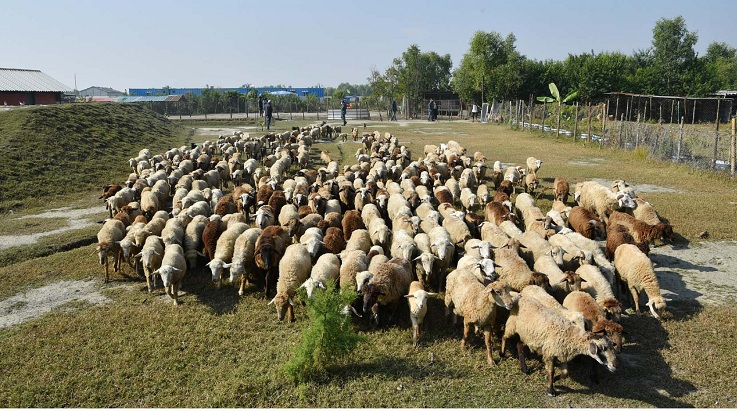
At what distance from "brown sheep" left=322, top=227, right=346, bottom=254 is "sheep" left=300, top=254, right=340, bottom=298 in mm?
793

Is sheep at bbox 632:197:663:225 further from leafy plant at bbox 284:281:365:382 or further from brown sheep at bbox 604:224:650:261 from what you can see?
leafy plant at bbox 284:281:365:382

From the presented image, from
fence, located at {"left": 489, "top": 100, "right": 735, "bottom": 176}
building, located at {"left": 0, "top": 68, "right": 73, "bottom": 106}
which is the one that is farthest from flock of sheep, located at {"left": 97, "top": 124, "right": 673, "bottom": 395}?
building, located at {"left": 0, "top": 68, "right": 73, "bottom": 106}

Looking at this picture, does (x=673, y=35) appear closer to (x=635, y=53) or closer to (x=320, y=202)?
(x=635, y=53)

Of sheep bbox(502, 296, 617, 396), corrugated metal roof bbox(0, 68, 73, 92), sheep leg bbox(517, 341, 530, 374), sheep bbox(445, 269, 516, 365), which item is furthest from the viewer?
corrugated metal roof bbox(0, 68, 73, 92)

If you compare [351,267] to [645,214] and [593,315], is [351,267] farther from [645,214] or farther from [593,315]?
[645,214]

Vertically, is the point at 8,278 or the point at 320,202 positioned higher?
the point at 320,202

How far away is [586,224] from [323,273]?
6447 millimetres

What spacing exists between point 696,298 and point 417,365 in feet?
18.5

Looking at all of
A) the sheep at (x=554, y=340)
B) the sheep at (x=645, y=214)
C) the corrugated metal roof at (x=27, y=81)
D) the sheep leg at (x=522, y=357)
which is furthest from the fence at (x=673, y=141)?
the corrugated metal roof at (x=27, y=81)

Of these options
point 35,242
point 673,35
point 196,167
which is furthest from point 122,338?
point 673,35

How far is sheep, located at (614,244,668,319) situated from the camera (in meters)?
8.24

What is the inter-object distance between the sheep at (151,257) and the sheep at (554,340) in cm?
731

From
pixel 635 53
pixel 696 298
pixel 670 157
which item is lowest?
pixel 696 298

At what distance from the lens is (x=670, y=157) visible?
21172mm
